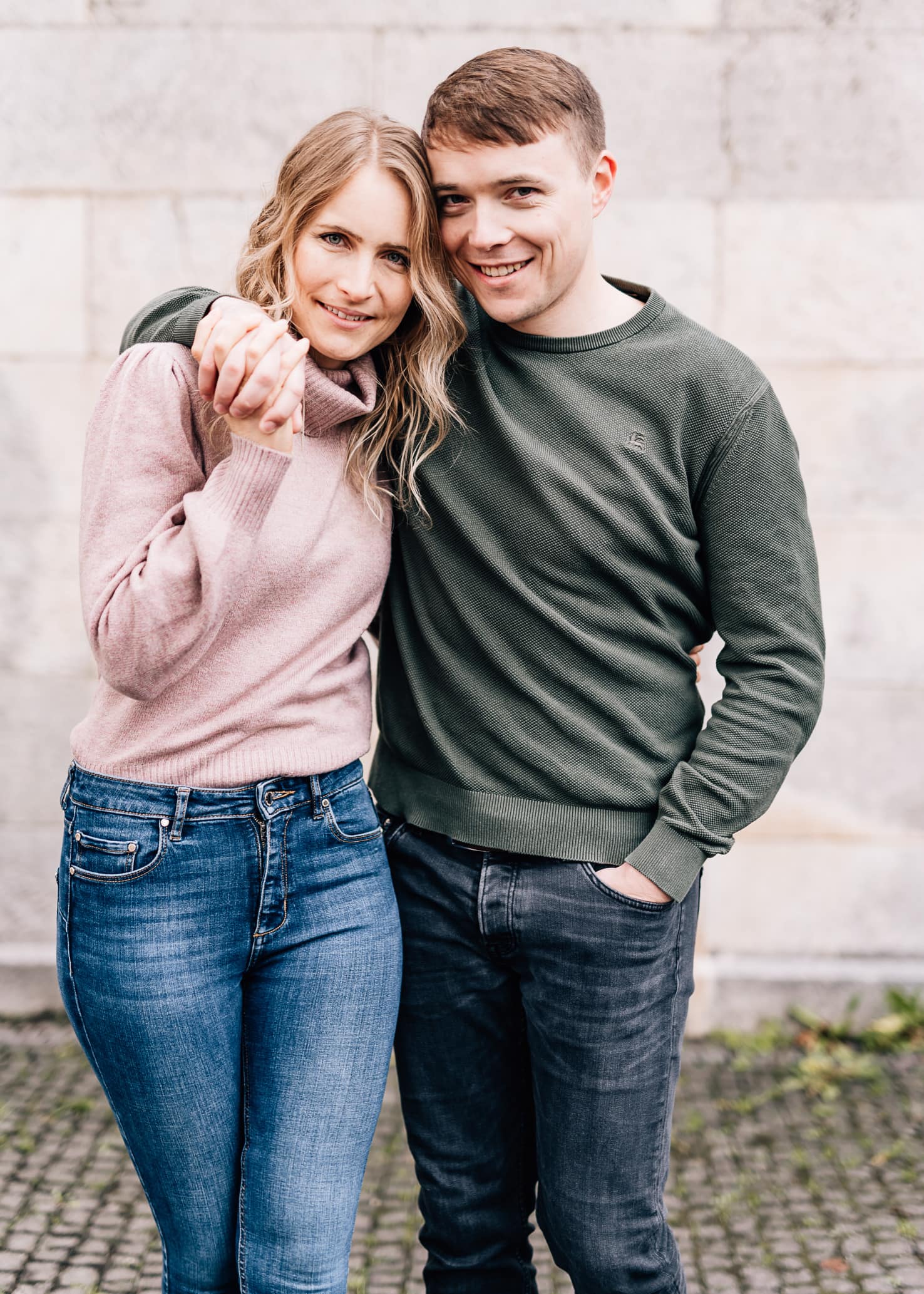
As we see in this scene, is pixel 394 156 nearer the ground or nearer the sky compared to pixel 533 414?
nearer the sky

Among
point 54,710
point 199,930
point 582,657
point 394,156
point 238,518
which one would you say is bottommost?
point 54,710

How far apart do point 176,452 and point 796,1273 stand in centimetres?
235

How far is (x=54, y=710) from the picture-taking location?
3854mm

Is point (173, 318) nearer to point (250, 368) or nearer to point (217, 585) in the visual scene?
point (250, 368)

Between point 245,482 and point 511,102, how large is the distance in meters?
0.75

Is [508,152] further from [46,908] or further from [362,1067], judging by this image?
[46,908]

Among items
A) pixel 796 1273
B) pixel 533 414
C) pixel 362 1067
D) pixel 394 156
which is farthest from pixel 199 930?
pixel 796 1273

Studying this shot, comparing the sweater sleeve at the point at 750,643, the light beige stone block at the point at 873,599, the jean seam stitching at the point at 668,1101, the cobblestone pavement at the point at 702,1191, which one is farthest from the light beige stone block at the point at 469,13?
the cobblestone pavement at the point at 702,1191

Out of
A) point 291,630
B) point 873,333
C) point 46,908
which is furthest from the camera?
point 46,908

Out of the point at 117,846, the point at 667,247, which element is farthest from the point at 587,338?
the point at 667,247

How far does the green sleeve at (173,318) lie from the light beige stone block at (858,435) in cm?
224

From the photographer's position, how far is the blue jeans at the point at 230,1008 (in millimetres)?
1720

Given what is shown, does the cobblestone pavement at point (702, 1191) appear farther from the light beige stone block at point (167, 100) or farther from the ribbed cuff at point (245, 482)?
the light beige stone block at point (167, 100)

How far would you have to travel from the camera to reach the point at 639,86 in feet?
11.6
